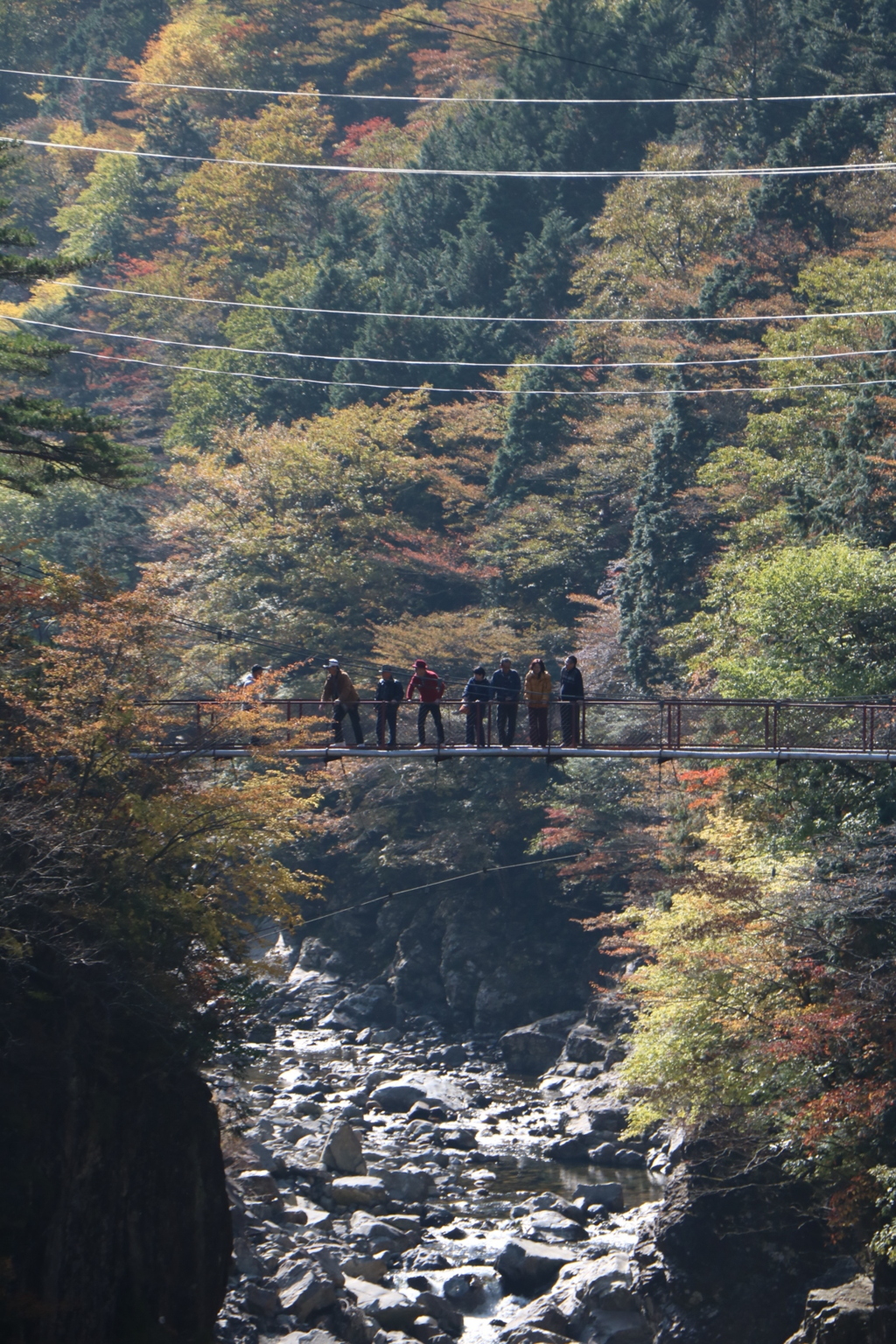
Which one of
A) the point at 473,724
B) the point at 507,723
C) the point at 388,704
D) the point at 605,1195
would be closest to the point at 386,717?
the point at 388,704

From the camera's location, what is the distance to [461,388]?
4019 centimetres

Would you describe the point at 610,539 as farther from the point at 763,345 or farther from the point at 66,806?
the point at 66,806

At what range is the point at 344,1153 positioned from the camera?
23.8 metres

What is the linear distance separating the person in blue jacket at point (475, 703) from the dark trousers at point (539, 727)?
0.61m

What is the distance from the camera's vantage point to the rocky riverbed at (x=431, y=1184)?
736 inches

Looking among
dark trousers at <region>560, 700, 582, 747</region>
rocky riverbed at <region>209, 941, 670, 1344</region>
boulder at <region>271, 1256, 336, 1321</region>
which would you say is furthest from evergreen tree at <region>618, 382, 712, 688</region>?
boulder at <region>271, 1256, 336, 1321</region>

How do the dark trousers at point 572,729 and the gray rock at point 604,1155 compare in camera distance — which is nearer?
the dark trousers at point 572,729

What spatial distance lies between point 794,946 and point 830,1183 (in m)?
2.88

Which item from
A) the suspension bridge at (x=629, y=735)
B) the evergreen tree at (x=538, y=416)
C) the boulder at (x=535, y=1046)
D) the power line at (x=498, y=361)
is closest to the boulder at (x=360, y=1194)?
the suspension bridge at (x=629, y=735)

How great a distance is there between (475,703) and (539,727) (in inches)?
47.7

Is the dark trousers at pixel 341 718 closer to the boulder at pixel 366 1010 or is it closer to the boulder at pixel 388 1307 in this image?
the boulder at pixel 388 1307

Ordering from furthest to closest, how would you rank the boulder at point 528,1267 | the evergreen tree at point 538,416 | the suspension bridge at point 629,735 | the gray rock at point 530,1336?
the evergreen tree at point 538,416, the boulder at point 528,1267, the gray rock at point 530,1336, the suspension bridge at point 629,735

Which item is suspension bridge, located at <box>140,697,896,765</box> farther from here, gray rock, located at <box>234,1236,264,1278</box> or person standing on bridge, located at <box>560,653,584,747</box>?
gray rock, located at <box>234,1236,264,1278</box>

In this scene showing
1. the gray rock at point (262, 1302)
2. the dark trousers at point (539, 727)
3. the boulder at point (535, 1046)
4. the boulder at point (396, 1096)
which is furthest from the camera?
the boulder at point (535, 1046)
